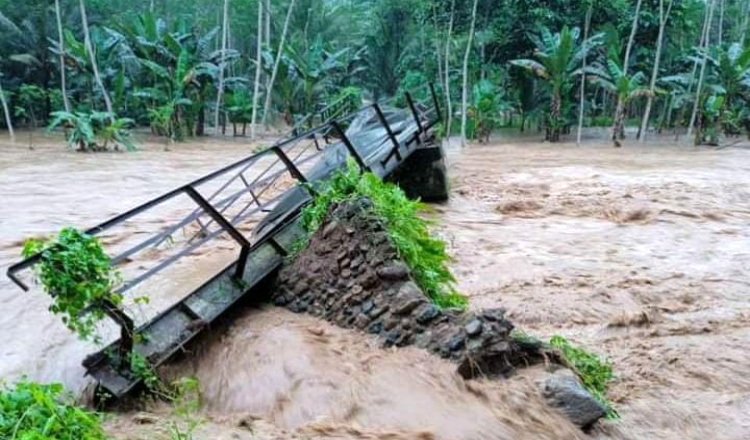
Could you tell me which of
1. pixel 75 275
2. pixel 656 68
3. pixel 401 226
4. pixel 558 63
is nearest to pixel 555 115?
pixel 558 63

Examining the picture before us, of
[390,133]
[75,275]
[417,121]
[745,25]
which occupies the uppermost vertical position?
[745,25]

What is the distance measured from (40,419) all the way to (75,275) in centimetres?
101

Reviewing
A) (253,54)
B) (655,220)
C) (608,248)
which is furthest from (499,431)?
(253,54)

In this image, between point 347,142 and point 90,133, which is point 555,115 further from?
point 347,142

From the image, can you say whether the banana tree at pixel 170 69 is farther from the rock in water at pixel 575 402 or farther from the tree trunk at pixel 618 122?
the rock in water at pixel 575 402

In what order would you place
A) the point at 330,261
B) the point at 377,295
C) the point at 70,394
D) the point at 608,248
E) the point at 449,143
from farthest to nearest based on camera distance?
the point at 449,143
the point at 608,248
the point at 330,261
the point at 377,295
the point at 70,394

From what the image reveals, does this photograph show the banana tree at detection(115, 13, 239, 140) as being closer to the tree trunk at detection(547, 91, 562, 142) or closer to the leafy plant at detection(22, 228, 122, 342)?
the tree trunk at detection(547, 91, 562, 142)

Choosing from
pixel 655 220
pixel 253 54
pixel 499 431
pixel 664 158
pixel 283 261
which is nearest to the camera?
pixel 499 431

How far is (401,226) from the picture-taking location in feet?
17.1

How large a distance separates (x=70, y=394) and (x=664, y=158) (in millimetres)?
17891

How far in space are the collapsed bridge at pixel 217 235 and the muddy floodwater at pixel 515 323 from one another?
0.83 ft

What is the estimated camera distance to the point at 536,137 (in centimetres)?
2561

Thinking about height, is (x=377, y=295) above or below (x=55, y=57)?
below

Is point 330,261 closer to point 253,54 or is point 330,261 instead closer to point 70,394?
point 70,394
